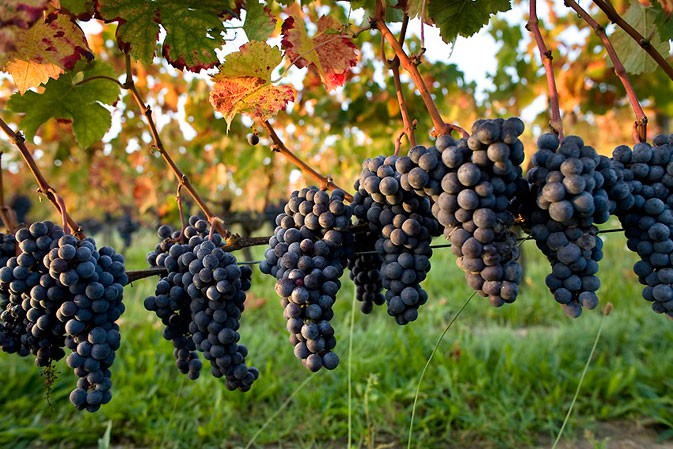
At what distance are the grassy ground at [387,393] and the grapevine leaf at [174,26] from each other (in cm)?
148

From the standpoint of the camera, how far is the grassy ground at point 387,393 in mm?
2635

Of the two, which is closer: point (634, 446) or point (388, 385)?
point (634, 446)

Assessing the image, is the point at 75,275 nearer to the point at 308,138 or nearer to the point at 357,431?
the point at 357,431

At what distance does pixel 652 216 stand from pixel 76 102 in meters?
1.34

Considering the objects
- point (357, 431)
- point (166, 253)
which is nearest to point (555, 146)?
point (166, 253)

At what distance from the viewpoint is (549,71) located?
2.83 ft

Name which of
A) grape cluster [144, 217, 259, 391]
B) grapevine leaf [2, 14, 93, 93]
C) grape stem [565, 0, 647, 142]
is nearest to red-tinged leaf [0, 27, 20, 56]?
grapevine leaf [2, 14, 93, 93]

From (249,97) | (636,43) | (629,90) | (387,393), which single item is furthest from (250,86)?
(387,393)

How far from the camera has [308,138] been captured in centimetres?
575

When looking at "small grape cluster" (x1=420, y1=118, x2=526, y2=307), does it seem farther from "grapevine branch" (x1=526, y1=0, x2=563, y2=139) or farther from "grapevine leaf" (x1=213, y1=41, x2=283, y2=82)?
"grapevine leaf" (x1=213, y1=41, x2=283, y2=82)

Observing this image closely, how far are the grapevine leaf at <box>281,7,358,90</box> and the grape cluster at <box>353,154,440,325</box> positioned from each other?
1.10 feet

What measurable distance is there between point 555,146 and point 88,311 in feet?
2.82

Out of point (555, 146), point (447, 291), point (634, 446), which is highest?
point (555, 146)

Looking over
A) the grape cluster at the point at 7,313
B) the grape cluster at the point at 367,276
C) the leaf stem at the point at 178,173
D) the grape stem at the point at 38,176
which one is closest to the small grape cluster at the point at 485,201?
the grape cluster at the point at 367,276
